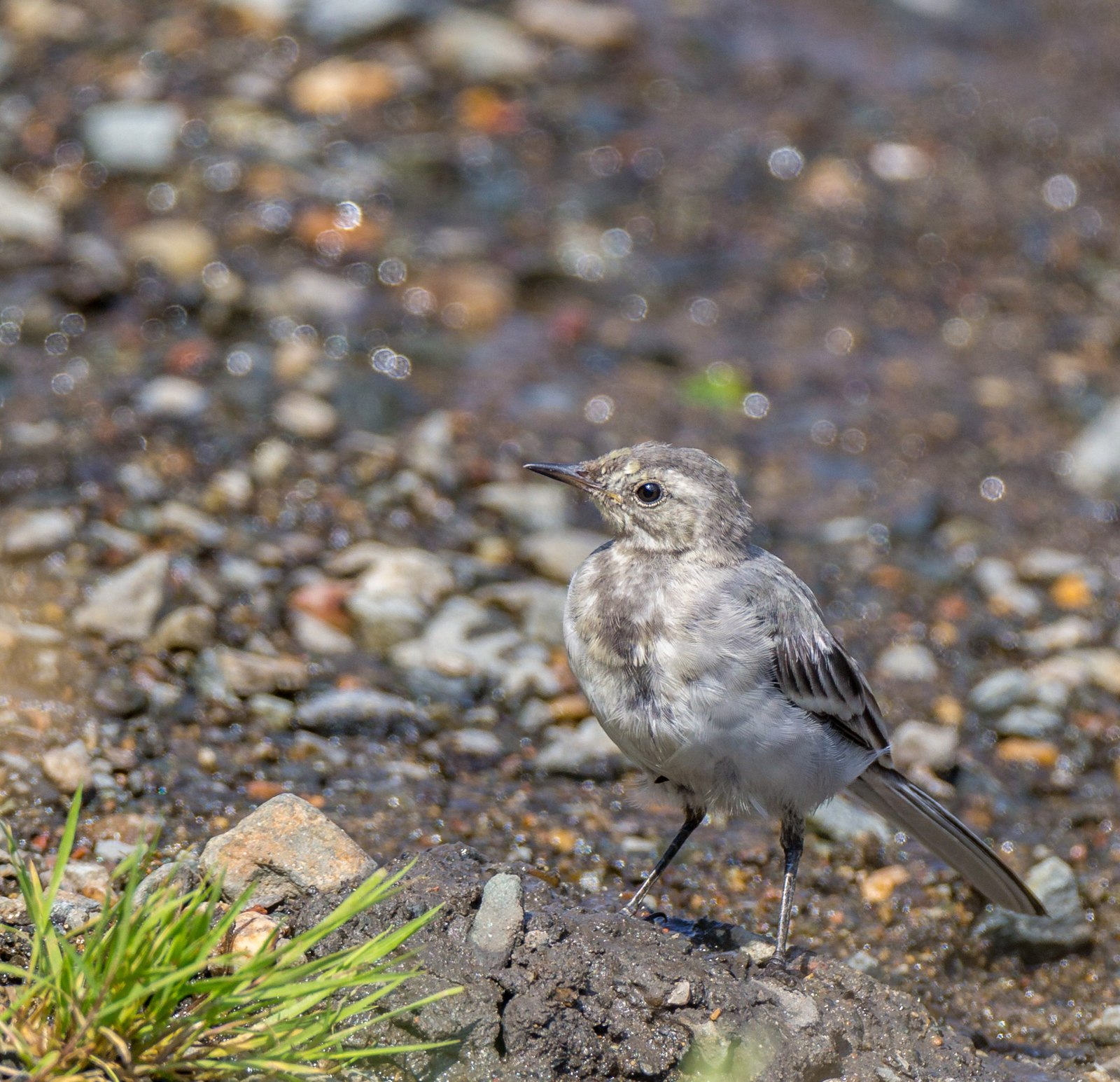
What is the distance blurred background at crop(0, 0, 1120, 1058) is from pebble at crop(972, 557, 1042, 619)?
1.1 inches

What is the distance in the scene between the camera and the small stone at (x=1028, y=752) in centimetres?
683

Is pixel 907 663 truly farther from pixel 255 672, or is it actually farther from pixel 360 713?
pixel 255 672

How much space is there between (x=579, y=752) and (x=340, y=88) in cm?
615

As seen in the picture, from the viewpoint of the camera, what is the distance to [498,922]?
4.30m

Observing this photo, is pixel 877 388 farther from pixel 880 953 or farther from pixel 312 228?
pixel 880 953

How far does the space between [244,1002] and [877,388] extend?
6.92m

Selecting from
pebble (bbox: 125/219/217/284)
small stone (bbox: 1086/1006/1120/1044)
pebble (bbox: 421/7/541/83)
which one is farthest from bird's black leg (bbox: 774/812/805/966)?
pebble (bbox: 421/7/541/83)

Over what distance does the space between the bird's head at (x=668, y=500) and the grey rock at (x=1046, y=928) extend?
1.96 metres

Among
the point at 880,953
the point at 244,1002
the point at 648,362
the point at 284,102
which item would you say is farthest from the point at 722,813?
the point at 284,102

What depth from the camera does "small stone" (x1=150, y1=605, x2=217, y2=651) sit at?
6398 mm

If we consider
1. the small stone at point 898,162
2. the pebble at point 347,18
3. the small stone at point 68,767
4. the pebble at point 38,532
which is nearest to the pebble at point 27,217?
the pebble at point 38,532

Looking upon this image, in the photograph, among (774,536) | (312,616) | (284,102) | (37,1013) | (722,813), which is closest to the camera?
(37,1013)

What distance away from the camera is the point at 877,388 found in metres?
9.55

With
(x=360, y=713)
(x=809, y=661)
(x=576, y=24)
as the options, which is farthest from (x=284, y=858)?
(x=576, y=24)
